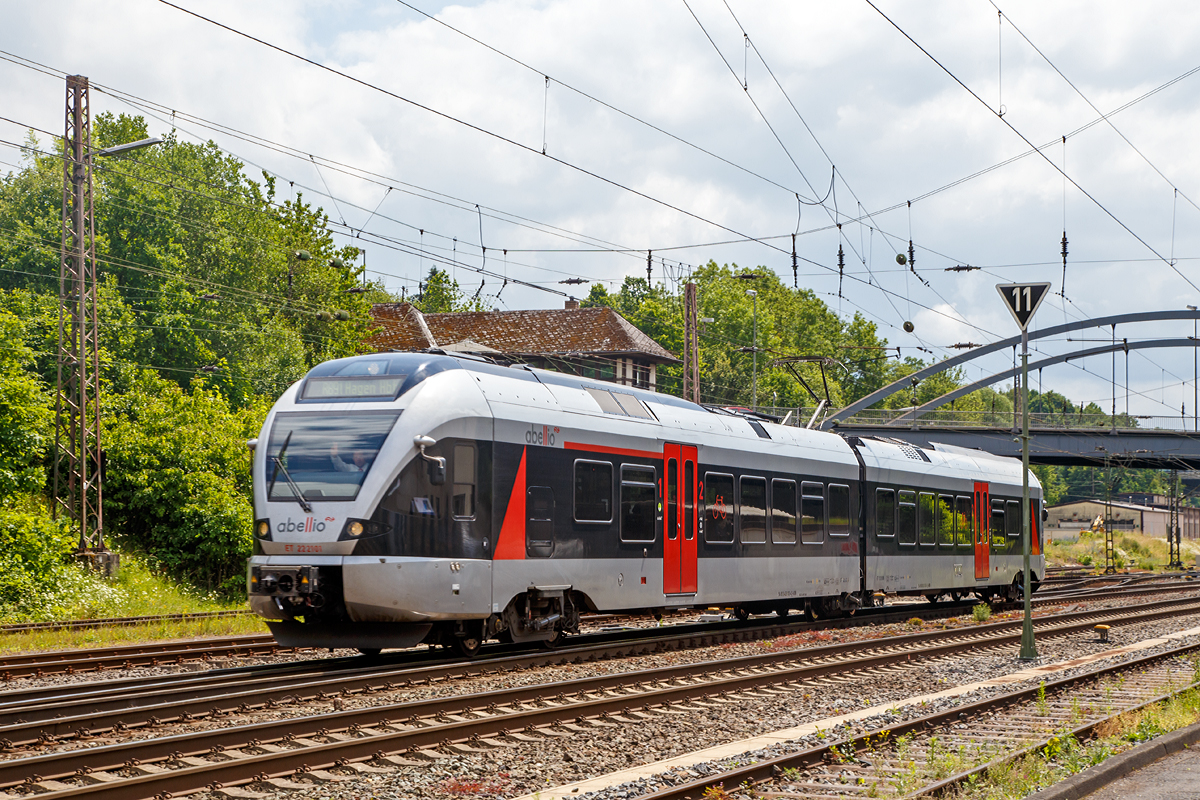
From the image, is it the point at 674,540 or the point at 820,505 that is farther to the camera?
the point at 820,505

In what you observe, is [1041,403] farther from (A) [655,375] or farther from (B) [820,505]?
(B) [820,505]

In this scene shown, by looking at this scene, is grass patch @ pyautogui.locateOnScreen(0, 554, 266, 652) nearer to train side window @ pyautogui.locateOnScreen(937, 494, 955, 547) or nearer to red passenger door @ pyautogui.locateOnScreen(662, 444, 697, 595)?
red passenger door @ pyautogui.locateOnScreen(662, 444, 697, 595)

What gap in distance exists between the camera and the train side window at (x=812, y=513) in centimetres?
2078

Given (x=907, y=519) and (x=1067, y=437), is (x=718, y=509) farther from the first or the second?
(x=1067, y=437)

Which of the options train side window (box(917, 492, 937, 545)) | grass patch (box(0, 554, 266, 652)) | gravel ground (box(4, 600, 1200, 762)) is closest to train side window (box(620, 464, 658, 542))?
gravel ground (box(4, 600, 1200, 762))

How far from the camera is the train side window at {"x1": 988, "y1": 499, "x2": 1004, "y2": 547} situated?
1093 inches

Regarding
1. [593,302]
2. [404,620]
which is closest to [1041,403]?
[593,302]

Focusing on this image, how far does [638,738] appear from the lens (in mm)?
10266

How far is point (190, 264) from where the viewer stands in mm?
54656

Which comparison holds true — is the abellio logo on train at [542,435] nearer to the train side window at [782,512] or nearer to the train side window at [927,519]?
the train side window at [782,512]

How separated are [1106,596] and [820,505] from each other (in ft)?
53.8

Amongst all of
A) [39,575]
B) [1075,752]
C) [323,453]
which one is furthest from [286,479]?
[39,575]

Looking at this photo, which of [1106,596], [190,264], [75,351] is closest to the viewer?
[75,351]

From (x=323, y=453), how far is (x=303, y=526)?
828mm
